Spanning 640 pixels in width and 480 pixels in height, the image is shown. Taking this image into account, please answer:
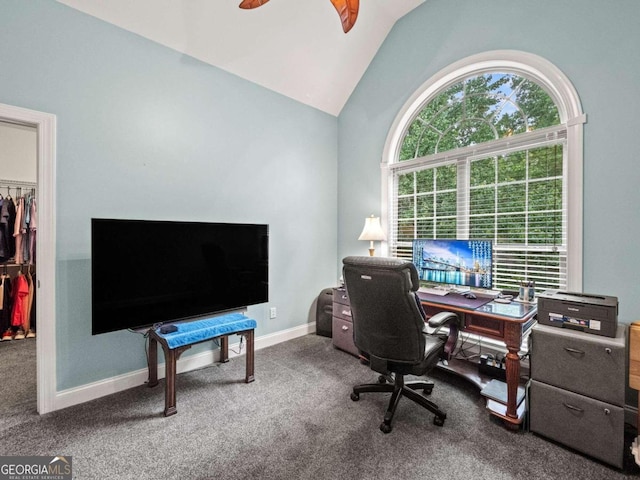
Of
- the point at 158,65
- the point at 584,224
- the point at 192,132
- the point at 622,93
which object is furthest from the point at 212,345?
the point at 622,93

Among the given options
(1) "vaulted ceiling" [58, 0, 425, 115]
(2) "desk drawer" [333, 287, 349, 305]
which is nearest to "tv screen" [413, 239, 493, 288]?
(2) "desk drawer" [333, 287, 349, 305]

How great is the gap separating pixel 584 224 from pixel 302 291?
2762 mm

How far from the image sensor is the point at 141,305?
215cm

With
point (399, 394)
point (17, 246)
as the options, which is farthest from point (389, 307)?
point (17, 246)

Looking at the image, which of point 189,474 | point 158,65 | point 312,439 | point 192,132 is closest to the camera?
point 189,474

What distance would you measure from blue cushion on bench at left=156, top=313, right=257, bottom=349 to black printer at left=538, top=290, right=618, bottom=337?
215 cm

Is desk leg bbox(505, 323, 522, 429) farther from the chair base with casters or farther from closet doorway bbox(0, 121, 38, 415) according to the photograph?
closet doorway bbox(0, 121, 38, 415)

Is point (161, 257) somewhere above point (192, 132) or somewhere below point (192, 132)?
below

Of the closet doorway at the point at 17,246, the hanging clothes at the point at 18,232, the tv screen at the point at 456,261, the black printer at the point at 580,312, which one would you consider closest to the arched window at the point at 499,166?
the tv screen at the point at 456,261

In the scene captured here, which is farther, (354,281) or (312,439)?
(354,281)

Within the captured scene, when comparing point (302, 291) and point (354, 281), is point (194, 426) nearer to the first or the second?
point (354, 281)

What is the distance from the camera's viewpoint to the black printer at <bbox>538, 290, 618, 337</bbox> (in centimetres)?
163

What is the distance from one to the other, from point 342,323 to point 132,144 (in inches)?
102

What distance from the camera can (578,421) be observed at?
1643 mm
